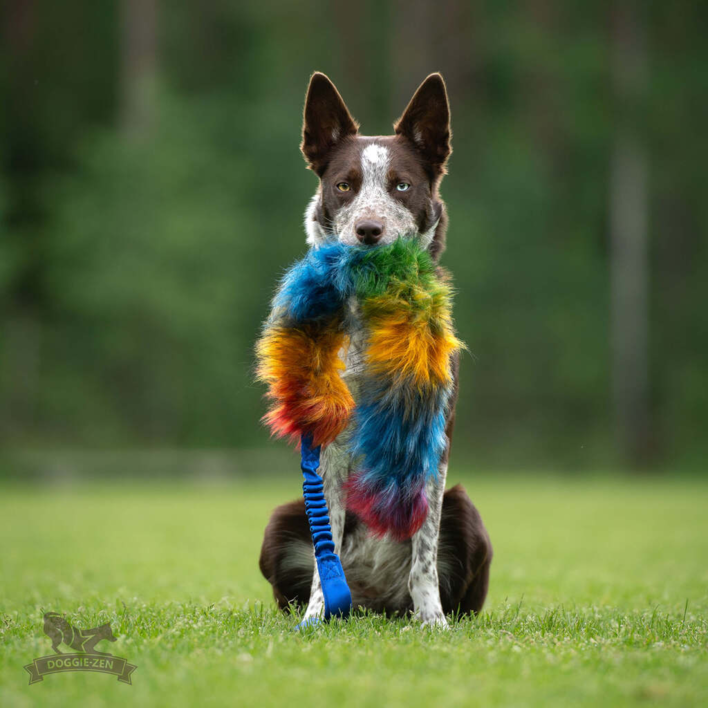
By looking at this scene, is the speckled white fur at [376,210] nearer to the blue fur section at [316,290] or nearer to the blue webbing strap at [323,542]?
the blue fur section at [316,290]

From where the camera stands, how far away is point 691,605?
5.20 meters

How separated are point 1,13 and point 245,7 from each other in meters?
6.56

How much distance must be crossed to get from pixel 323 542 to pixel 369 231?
1380mm

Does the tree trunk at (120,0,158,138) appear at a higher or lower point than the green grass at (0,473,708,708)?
higher

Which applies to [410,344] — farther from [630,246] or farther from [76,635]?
[630,246]

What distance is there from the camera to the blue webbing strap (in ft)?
12.5

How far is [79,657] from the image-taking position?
3.21m

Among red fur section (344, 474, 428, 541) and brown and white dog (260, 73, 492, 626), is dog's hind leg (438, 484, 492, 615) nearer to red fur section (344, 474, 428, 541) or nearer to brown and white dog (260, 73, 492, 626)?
brown and white dog (260, 73, 492, 626)

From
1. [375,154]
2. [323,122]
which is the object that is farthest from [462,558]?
[323,122]

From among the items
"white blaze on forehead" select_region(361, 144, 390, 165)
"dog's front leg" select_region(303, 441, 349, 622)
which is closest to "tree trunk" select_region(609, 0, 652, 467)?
"white blaze on forehead" select_region(361, 144, 390, 165)

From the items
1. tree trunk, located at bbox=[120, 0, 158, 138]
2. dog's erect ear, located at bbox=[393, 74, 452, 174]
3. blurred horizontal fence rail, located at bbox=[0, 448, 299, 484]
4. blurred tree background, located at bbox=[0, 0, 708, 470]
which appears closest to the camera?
dog's erect ear, located at bbox=[393, 74, 452, 174]

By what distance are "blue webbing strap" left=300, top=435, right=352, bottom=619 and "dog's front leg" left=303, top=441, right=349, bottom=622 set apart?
0.36ft

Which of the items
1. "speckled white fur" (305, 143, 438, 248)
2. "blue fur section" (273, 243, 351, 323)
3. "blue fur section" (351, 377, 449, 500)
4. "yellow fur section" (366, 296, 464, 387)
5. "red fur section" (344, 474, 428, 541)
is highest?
"speckled white fur" (305, 143, 438, 248)

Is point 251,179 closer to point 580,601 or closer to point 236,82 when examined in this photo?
point 236,82
